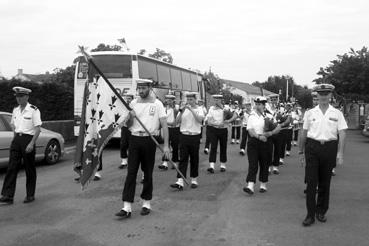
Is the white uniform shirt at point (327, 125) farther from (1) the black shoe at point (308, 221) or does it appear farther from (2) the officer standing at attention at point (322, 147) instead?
(1) the black shoe at point (308, 221)

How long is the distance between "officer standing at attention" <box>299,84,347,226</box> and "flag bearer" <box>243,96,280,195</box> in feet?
6.15

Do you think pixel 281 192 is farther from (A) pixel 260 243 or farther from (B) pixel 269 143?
(A) pixel 260 243

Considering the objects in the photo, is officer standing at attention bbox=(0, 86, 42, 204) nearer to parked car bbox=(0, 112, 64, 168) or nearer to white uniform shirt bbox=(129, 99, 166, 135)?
white uniform shirt bbox=(129, 99, 166, 135)

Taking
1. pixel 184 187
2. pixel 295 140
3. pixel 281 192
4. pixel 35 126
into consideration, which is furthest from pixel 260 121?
pixel 295 140

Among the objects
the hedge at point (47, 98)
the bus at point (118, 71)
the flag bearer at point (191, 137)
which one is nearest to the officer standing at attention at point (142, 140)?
the flag bearer at point (191, 137)

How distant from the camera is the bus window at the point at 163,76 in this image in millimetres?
18594

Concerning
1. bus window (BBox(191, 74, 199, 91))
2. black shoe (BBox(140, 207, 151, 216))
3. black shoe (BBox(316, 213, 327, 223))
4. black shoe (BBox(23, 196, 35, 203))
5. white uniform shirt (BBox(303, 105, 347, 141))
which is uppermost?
bus window (BBox(191, 74, 199, 91))

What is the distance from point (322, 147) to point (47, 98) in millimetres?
16324

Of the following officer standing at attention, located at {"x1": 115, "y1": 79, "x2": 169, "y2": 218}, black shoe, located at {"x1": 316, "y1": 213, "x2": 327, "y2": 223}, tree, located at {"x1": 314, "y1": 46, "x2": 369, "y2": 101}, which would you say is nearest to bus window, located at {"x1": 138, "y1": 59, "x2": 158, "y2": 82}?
officer standing at attention, located at {"x1": 115, "y1": 79, "x2": 169, "y2": 218}

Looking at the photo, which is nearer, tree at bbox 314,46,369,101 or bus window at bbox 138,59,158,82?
bus window at bbox 138,59,158,82

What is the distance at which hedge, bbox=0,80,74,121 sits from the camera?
63.0ft

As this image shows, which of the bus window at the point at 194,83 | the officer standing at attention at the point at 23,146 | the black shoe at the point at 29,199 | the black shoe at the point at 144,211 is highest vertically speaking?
the bus window at the point at 194,83

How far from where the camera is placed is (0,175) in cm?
1002

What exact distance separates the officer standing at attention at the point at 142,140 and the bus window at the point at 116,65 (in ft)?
32.0
